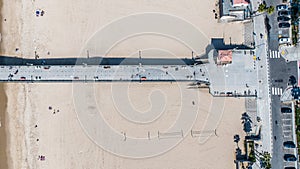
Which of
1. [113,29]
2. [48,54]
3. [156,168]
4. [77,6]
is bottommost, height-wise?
[156,168]

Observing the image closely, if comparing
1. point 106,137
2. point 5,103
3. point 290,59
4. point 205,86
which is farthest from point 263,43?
point 5,103

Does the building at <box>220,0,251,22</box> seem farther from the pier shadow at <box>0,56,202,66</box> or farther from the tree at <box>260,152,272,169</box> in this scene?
the tree at <box>260,152,272,169</box>

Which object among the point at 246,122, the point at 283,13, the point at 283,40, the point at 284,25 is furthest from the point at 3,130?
the point at 283,13

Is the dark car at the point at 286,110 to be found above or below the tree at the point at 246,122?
above

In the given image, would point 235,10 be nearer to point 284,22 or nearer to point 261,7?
point 261,7

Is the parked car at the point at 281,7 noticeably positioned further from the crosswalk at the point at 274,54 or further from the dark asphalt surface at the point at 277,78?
the crosswalk at the point at 274,54

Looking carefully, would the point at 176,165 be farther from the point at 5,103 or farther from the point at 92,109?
the point at 5,103

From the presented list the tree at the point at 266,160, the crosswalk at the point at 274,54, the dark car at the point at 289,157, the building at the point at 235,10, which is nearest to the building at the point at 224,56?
the building at the point at 235,10
